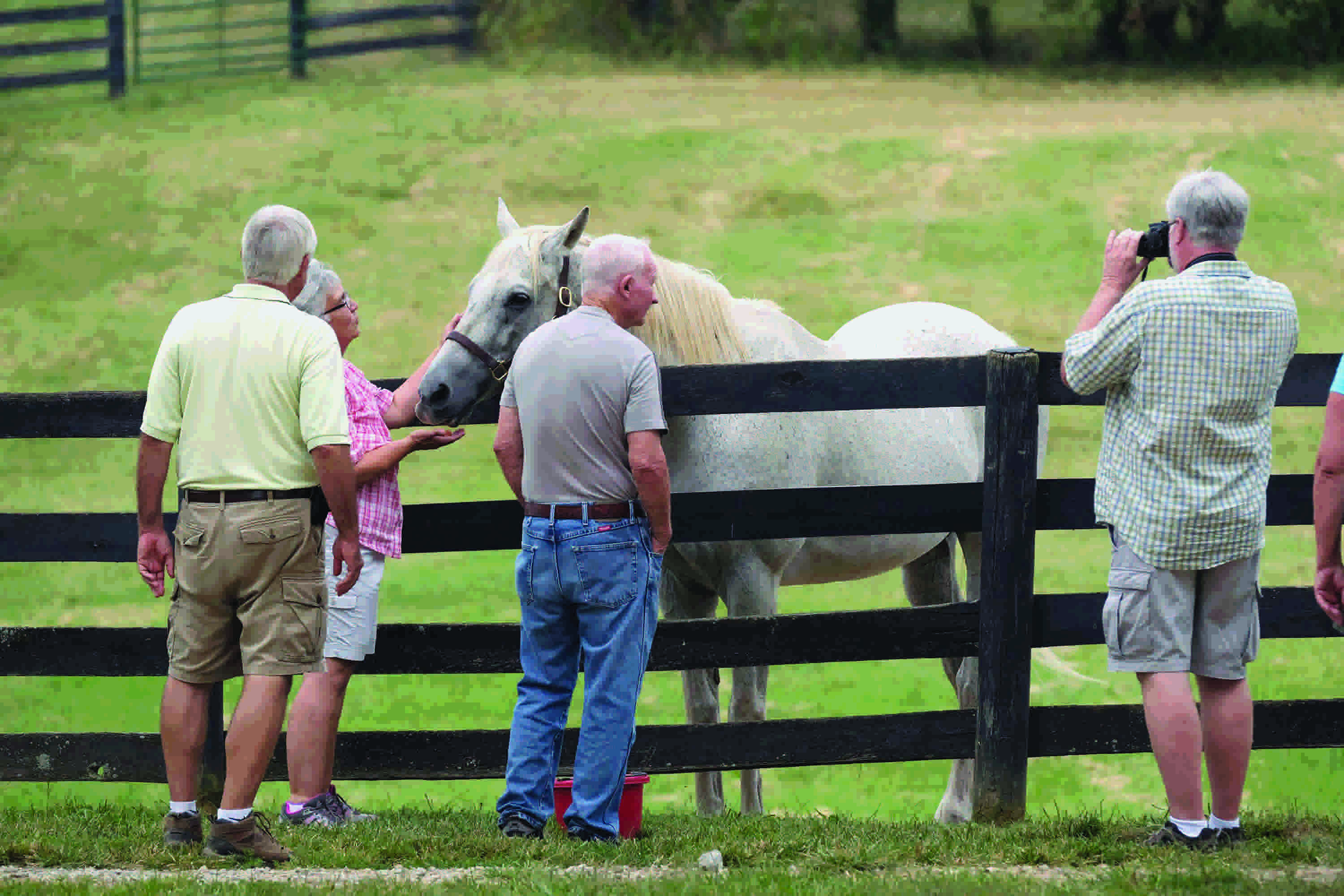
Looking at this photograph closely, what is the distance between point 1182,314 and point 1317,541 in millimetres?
638

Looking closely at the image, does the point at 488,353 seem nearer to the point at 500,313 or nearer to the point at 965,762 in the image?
the point at 500,313

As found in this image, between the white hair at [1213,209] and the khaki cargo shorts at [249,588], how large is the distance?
7.26 ft

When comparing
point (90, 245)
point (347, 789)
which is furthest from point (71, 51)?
point (347, 789)

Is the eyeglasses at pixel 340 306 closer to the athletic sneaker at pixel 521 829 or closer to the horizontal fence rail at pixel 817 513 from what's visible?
the horizontal fence rail at pixel 817 513

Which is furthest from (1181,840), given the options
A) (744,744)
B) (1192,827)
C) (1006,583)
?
(744,744)

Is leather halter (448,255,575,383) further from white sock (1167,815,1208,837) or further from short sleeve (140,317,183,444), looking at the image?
white sock (1167,815,1208,837)

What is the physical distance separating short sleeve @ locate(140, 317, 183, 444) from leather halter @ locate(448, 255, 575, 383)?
868 millimetres

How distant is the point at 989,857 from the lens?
3.85m

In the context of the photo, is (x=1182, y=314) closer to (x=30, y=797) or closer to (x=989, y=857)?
(x=989, y=857)

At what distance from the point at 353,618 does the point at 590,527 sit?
0.92 metres

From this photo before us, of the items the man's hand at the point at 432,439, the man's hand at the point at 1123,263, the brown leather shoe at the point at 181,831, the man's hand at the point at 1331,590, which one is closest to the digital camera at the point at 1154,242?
the man's hand at the point at 1123,263

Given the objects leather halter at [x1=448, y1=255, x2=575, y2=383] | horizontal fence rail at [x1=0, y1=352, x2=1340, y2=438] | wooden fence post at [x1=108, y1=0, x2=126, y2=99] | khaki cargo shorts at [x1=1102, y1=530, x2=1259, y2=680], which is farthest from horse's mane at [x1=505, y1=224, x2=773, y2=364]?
wooden fence post at [x1=108, y1=0, x2=126, y2=99]

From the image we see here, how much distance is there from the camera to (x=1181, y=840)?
12.7 ft

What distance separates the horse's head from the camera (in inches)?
169
